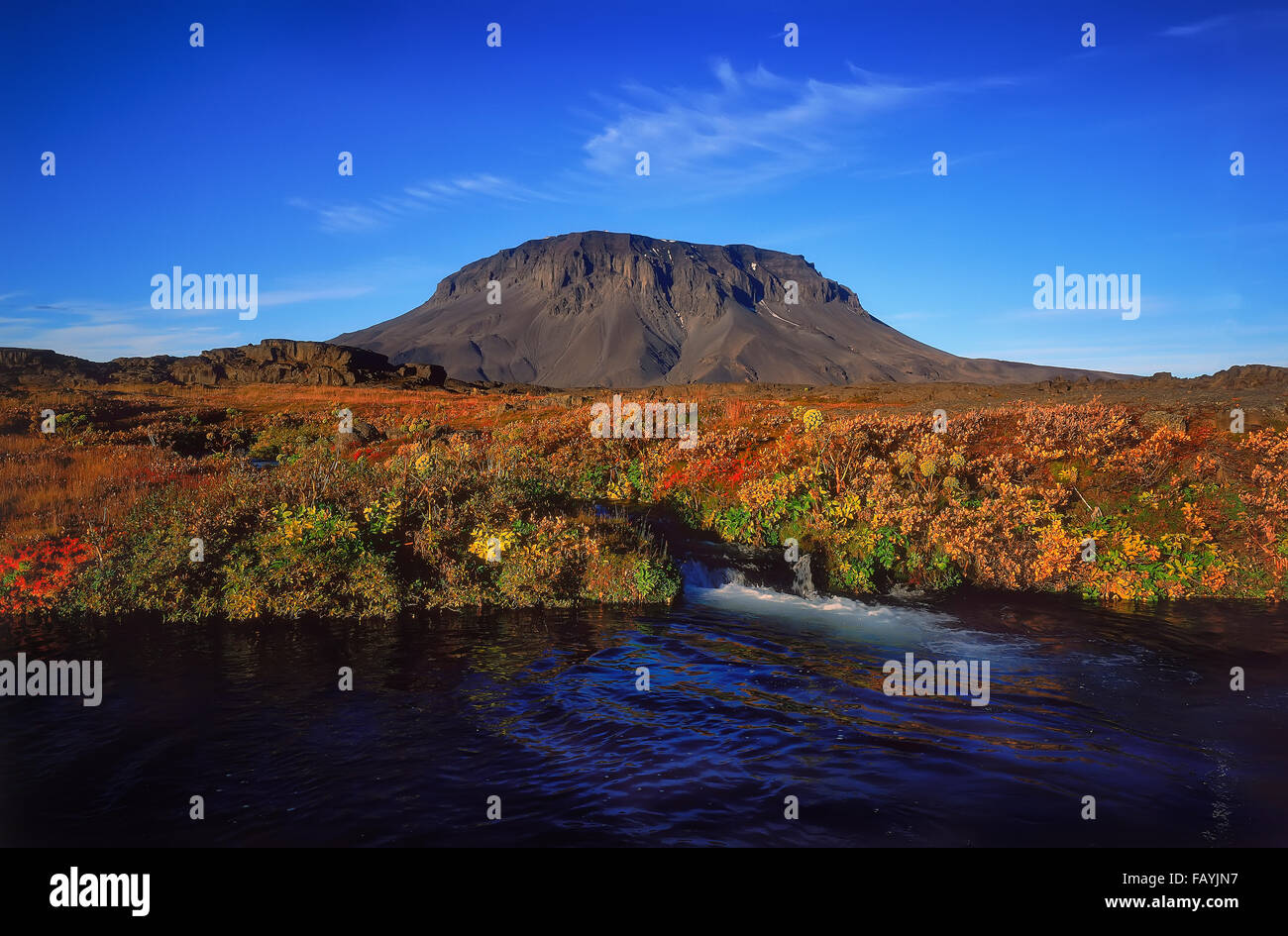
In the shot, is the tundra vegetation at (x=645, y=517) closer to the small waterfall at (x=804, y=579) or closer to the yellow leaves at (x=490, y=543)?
the yellow leaves at (x=490, y=543)

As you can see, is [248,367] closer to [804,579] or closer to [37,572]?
[37,572]

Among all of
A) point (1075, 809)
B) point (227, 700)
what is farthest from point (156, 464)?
point (1075, 809)

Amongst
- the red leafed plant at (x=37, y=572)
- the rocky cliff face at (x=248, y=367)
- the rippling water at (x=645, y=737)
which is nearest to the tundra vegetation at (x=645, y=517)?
the red leafed plant at (x=37, y=572)

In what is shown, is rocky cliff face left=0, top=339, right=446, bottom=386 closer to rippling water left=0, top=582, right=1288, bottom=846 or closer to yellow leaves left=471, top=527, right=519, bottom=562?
yellow leaves left=471, top=527, right=519, bottom=562

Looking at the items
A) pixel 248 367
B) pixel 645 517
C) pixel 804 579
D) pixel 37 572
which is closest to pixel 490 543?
pixel 645 517
